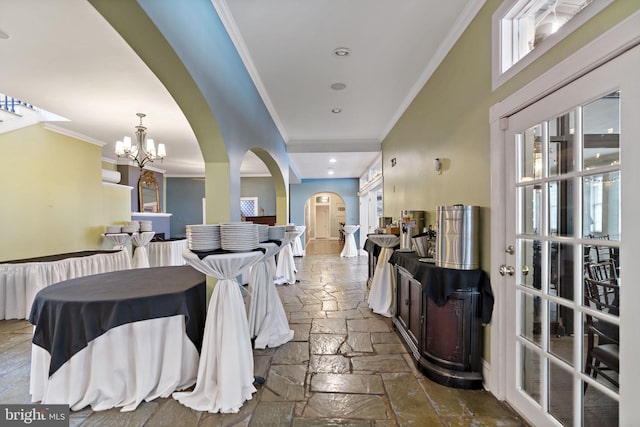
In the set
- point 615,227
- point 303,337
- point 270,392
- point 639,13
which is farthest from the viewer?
point 303,337

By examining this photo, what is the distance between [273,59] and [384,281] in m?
3.02

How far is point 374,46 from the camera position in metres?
2.86

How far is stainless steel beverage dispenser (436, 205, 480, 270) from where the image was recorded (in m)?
2.21

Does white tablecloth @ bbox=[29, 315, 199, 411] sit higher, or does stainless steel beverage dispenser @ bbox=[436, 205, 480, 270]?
stainless steel beverage dispenser @ bbox=[436, 205, 480, 270]

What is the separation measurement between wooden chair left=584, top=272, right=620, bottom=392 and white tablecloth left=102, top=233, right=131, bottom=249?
22.1ft

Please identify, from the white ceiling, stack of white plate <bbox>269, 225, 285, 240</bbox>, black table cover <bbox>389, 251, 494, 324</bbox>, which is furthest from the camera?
stack of white plate <bbox>269, 225, 285, 240</bbox>

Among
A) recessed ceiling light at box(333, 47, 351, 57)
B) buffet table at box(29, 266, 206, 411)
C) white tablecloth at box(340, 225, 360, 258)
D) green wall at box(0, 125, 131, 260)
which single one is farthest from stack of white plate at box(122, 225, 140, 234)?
white tablecloth at box(340, 225, 360, 258)

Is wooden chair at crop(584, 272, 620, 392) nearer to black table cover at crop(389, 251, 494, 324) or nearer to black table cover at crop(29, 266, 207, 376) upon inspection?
black table cover at crop(389, 251, 494, 324)

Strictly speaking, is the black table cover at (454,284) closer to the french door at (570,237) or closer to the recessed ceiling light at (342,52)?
the french door at (570,237)

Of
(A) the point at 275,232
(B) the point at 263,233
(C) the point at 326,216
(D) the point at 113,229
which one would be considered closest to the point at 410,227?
(A) the point at 275,232

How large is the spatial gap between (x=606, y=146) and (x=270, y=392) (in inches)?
99.4

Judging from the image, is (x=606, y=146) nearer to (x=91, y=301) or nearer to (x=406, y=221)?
(x=406, y=221)

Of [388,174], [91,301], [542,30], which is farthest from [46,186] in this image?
[542,30]

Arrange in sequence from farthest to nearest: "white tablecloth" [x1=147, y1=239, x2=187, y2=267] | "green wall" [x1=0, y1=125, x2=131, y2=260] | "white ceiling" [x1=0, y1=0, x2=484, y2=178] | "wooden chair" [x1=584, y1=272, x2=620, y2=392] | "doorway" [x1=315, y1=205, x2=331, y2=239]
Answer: "doorway" [x1=315, y1=205, x2=331, y2=239], "white tablecloth" [x1=147, y1=239, x2=187, y2=267], "green wall" [x1=0, y1=125, x2=131, y2=260], "white ceiling" [x1=0, y1=0, x2=484, y2=178], "wooden chair" [x1=584, y1=272, x2=620, y2=392]
